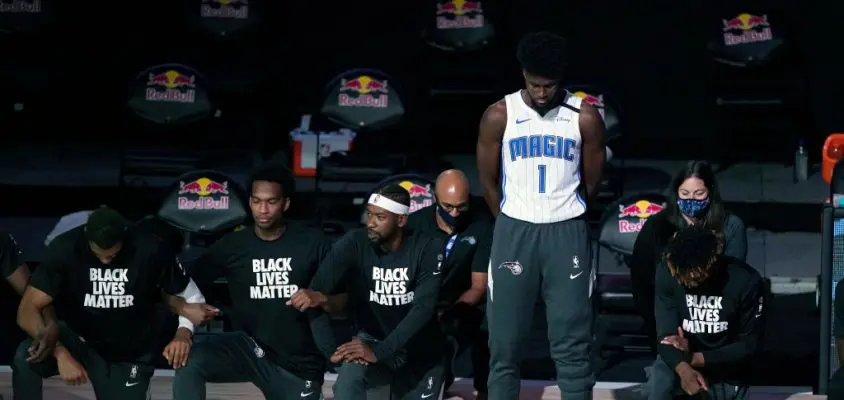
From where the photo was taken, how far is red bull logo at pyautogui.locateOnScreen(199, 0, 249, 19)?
11836 millimetres

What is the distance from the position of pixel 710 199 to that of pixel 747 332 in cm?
71

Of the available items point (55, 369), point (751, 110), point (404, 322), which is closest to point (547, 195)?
point (404, 322)

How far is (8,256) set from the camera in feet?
26.1

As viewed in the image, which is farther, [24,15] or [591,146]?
[24,15]

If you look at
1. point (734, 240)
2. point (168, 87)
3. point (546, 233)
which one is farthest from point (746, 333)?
point (168, 87)

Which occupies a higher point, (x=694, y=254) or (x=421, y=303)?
(x=694, y=254)

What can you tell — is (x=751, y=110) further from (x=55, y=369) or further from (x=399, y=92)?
(x=55, y=369)

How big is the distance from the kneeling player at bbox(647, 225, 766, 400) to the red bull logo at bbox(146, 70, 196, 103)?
15.3 ft

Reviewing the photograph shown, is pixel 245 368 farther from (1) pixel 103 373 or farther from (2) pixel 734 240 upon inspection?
(2) pixel 734 240

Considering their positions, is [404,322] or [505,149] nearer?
[505,149]

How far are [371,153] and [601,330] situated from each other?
2.54 meters

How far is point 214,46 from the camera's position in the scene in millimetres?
12469

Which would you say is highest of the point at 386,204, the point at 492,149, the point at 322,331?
the point at 492,149

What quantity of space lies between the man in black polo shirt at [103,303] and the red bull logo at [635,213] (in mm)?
3071
